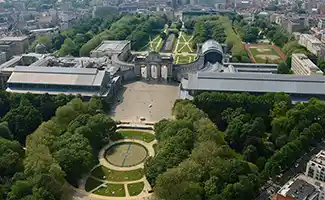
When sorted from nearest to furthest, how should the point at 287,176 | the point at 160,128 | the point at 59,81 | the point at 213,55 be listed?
the point at 287,176 → the point at 160,128 → the point at 59,81 → the point at 213,55

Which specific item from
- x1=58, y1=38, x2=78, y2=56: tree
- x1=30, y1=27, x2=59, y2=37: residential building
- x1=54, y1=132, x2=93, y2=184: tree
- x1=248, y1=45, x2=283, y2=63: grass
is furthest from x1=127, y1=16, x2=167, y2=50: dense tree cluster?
x1=54, y1=132, x2=93, y2=184: tree

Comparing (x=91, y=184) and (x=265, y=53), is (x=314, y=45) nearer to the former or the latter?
(x=265, y=53)

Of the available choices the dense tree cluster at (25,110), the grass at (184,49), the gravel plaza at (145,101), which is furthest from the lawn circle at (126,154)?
the grass at (184,49)

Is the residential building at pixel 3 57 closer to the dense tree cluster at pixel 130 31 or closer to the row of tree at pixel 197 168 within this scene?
the dense tree cluster at pixel 130 31

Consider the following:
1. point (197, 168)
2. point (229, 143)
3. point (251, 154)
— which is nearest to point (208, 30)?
point (229, 143)

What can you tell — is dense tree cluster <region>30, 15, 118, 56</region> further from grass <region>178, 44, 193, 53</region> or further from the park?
the park

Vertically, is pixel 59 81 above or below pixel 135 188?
above
